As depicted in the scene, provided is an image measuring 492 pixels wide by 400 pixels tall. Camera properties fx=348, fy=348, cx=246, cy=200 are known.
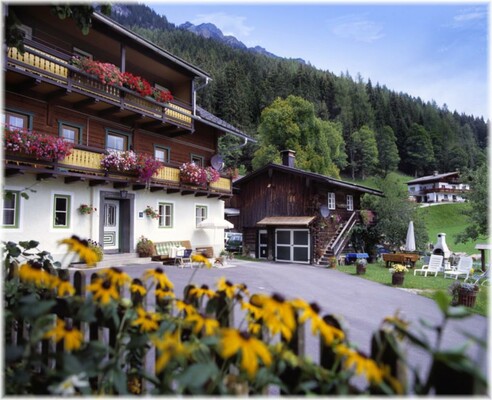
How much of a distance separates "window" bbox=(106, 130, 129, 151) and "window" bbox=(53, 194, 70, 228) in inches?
121

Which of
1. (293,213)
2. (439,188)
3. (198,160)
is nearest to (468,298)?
(293,213)

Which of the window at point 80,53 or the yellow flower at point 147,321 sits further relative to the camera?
the window at point 80,53

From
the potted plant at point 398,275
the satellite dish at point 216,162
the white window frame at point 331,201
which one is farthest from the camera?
the white window frame at point 331,201

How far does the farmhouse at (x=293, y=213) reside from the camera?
21.1 metres

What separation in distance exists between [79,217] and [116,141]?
3.87m

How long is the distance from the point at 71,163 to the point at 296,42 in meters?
10.9

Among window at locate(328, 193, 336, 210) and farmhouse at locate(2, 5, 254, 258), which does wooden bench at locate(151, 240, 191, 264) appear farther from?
window at locate(328, 193, 336, 210)

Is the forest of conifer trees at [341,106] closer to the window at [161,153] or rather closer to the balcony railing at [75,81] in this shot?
the window at [161,153]

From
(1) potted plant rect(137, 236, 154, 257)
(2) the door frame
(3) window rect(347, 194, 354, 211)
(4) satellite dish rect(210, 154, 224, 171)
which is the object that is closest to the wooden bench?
(1) potted plant rect(137, 236, 154, 257)

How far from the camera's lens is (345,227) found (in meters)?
22.7

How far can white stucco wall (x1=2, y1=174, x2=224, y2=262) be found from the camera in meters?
11.5

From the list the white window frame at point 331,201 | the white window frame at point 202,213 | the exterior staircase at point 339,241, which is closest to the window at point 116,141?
the white window frame at point 202,213

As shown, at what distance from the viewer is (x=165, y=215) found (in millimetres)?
16812

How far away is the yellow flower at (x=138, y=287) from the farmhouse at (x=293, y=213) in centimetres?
1843
